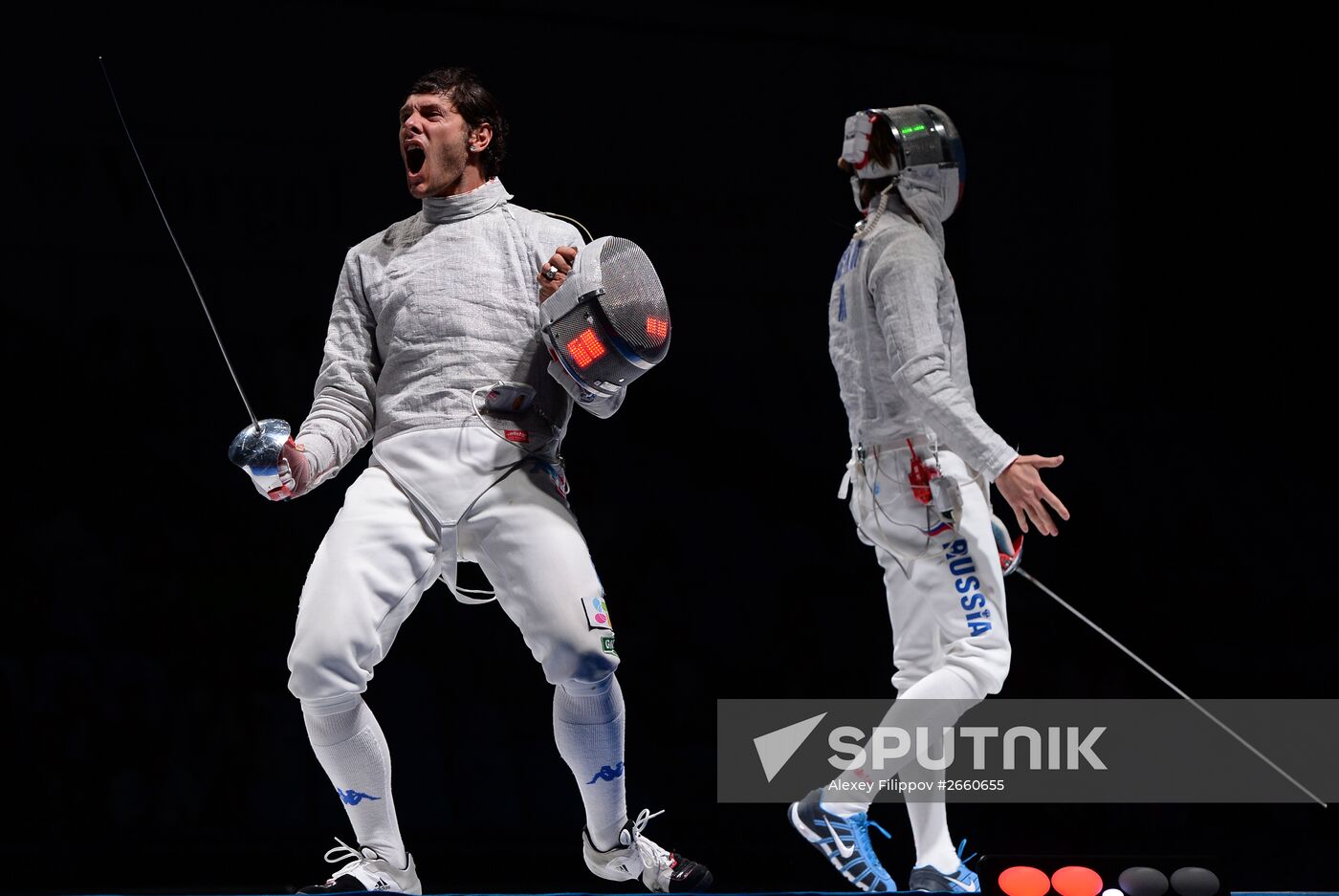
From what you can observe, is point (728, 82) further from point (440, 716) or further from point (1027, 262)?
point (440, 716)

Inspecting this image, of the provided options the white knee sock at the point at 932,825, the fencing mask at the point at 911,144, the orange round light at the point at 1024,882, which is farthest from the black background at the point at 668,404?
the fencing mask at the point at 911,144

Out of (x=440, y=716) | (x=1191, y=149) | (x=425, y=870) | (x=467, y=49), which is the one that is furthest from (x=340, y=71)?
(x=1191, y=149)

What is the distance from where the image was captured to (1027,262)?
550 cm

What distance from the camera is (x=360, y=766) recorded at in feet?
6.72

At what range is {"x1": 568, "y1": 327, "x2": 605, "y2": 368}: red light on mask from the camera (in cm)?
207

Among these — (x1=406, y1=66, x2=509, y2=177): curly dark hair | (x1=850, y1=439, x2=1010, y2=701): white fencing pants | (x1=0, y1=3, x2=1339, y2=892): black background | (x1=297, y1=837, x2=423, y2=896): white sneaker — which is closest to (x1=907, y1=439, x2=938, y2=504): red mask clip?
(x1=850, y1=439, x2=1010, y2=701): white fencing pants

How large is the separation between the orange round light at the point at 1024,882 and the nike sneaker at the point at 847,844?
39 cm

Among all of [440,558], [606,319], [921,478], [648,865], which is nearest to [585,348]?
[606,319]

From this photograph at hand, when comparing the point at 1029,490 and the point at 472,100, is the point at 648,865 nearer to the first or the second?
the point at 1029,490

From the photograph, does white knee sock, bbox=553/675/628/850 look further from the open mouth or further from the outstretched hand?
the open mouth

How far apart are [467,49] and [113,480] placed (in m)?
1.93

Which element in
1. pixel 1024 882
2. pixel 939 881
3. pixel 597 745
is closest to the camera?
pixel 1024 882

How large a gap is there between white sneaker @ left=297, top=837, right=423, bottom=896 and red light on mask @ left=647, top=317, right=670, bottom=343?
91 centimetres

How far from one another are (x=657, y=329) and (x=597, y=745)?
0.67 meters
